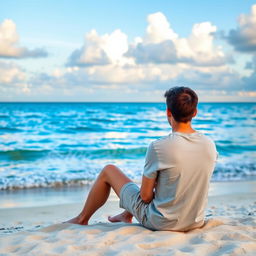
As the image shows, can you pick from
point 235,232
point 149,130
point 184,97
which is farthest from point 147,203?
point 149,130

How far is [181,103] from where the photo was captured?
10.4 feet

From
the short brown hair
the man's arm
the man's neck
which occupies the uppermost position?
the short brown hair

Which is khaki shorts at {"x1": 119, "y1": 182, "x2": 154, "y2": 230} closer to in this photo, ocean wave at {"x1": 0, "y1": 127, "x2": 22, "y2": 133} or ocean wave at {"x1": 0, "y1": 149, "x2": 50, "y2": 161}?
ocean wave at {"x1": 0, "y1": 149, "x2": 50, "y2": 161}

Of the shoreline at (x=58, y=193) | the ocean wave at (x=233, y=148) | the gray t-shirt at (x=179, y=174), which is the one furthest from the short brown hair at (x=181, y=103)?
the ocean wave at (x=233, y=148)

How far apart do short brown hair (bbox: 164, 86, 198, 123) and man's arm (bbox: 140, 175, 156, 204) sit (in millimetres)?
567

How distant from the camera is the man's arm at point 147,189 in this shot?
3.33 meters

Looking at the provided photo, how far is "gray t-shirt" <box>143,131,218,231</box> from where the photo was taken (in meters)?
3.21

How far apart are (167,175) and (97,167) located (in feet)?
23.8

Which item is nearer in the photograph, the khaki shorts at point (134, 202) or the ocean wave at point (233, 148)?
the khaki shorts at point (134, 202)

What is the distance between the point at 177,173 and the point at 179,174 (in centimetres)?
2

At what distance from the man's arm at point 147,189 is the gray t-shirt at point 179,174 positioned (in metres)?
0.04

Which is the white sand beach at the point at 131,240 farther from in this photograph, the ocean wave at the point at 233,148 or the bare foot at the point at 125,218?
the ocean wave at the point at 233,148

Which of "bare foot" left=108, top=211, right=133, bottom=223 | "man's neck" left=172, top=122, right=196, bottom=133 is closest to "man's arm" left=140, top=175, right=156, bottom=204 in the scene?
"man's neck" left=172, top=122, right=196, bottom=133

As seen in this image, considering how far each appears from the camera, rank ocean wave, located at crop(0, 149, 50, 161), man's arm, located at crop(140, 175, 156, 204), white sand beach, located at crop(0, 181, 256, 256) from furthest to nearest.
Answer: ocean wave, located at crop(0, 149, 50, 161), man's arm, located at crop(140, 175, 156, 204), white sand beach, located at crop(0, 181, 256, 256)
